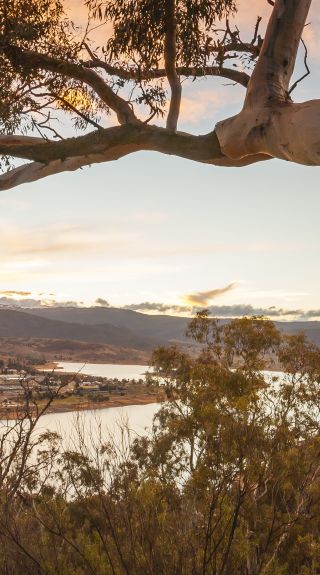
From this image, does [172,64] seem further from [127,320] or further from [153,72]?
[127,320]

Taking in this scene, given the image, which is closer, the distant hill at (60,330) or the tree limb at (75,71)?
the tree limb at (75,71)

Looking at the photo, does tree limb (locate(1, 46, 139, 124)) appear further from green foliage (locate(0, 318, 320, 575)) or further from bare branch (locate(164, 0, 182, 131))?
green foliage (locate(0, 318, 320, 575))

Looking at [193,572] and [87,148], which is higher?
[87,148]

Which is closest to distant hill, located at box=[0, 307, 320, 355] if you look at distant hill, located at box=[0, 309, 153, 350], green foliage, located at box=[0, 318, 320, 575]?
distant hill, located at box=[0, 309, 153, 350]

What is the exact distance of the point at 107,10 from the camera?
3318mm

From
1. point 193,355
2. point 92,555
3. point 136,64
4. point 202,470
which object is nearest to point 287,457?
point 202,470

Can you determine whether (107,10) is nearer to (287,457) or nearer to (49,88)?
(49,88)

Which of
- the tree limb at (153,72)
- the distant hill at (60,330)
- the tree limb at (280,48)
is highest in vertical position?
the distant hill at (60,330)

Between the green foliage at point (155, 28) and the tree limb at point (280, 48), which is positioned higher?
the green foliage at point (155, 28)

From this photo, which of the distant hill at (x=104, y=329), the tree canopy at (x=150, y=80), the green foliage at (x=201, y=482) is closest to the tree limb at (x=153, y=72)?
the tree canopy at (x=150, y=80)

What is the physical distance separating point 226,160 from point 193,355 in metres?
7.83

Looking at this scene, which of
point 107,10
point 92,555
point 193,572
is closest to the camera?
point 193,572

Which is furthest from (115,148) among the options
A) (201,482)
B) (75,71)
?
(201,482)

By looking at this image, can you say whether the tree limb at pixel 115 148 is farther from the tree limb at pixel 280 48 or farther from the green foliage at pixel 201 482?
the green foliage at pixel 201 482
